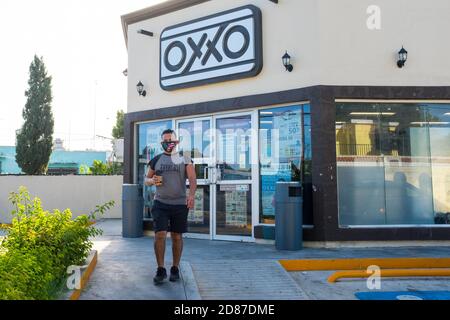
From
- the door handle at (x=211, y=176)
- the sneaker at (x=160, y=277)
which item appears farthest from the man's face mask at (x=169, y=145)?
the door handle at (x=211, y=176)

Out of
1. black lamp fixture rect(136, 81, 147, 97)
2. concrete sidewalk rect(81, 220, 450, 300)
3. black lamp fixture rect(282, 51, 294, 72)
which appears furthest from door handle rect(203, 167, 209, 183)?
black lamp fixture rect(282, 51, 294, 72)

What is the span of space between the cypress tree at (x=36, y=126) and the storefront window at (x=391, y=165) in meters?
13.0

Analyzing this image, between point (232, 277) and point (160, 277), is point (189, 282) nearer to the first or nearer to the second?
point (160, 277)

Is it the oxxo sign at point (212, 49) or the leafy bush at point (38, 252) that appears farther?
the oxxo sign at point (212, 49)

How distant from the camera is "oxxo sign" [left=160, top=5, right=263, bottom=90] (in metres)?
7.69

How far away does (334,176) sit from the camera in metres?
6.95

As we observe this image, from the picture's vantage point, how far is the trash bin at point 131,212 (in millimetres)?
8500

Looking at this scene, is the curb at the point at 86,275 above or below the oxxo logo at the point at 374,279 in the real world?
above

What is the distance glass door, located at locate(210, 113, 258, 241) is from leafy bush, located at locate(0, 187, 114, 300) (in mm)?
3112

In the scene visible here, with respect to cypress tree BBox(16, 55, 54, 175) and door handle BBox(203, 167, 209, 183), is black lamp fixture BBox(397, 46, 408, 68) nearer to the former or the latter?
door handle BBox(203, 167, 209, 183)

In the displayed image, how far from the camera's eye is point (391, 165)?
285 inches

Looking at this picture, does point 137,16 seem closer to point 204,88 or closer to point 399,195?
point 204,88

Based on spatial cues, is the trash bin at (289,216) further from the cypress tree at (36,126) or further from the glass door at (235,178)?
the cypress tree at (36,126)
